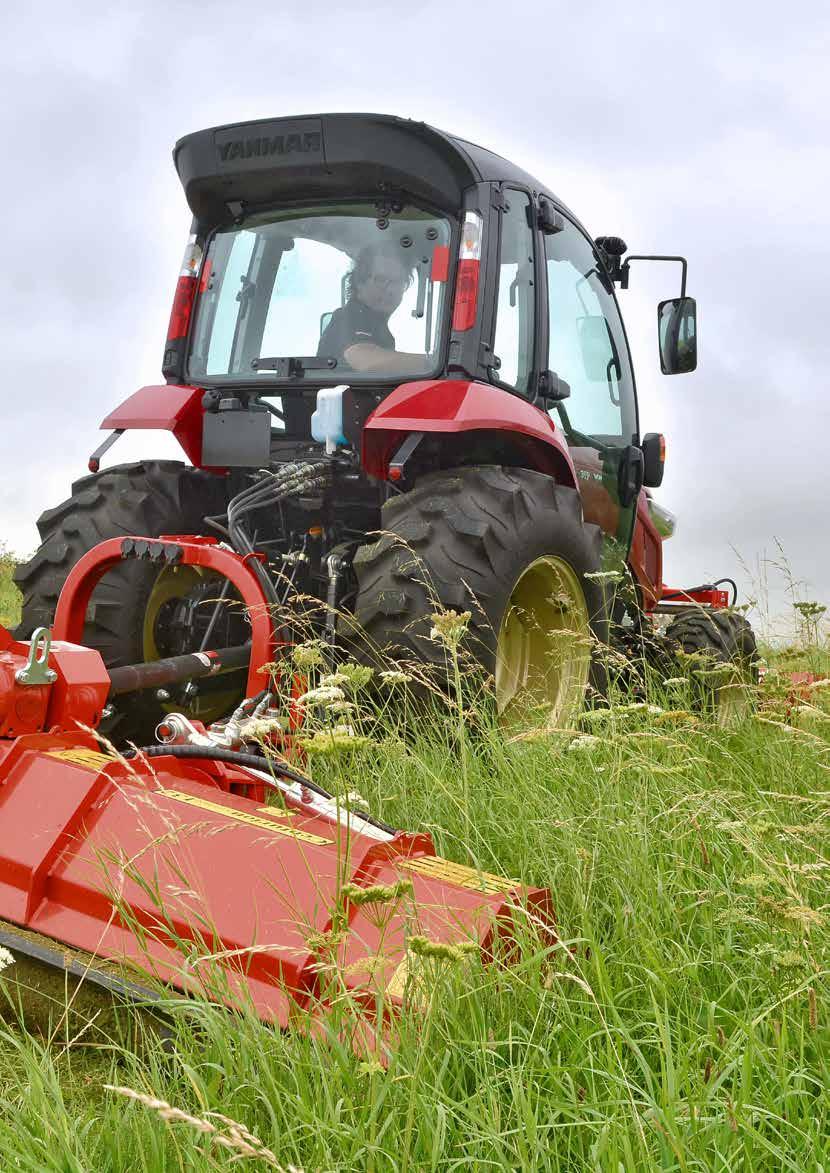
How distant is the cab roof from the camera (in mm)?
4258

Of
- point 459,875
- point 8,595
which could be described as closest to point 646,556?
point 459,875

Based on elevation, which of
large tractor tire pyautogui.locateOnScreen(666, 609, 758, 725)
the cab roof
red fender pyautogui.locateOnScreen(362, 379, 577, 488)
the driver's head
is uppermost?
the cab roof

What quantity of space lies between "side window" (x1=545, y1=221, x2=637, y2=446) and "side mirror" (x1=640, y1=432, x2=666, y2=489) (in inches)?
6.1

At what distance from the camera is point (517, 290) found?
469 centimetres

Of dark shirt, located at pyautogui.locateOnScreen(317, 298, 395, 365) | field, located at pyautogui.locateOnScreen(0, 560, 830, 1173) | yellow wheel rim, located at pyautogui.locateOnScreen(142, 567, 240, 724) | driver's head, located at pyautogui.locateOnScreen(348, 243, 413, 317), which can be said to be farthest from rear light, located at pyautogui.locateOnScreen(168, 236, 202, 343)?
field, located at pyautogui.locateOnScreen(0, 560, 830, 1173)

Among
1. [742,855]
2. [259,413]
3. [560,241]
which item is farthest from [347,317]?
[742,855]

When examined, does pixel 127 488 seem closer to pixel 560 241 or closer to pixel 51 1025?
pixel 560 241

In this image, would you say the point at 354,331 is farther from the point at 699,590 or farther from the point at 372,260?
the point at 699,590

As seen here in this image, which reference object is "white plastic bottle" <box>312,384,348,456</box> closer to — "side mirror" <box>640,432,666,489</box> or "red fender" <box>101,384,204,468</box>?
"red fender" <box>101,384,204,468</box>

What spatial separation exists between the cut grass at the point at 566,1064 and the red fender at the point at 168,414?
2414 mm

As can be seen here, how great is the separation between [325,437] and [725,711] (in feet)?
8.71

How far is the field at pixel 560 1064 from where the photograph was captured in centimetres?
167

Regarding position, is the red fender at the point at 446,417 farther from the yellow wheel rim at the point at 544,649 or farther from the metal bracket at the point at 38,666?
the metal bracket at the point at 38,666

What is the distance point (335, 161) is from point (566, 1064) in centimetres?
334
